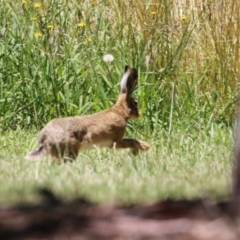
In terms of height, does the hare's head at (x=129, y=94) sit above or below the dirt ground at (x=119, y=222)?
below

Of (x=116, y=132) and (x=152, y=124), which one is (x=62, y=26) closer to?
(x=152, y=124)

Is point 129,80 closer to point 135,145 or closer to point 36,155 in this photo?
point 135,145

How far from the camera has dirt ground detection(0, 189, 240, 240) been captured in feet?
11.0

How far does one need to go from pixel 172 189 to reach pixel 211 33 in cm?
526

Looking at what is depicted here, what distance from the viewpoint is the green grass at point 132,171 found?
185 inches

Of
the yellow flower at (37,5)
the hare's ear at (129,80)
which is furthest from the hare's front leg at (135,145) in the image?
the yellow flower at (37,5)

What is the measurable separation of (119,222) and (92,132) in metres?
4.21

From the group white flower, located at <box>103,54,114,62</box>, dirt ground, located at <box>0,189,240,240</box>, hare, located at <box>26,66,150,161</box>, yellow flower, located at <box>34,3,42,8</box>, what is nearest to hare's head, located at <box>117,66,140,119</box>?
hare, located at <box>26,66,150,161</box>

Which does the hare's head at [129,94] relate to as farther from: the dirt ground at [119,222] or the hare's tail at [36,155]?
the dirt ground at [119,222]

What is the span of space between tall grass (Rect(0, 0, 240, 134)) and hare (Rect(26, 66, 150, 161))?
72cm

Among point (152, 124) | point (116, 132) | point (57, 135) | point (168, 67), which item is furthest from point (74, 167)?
point (168, 67)

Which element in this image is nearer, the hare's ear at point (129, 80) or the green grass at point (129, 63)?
the hare's ear at point (129, 80)

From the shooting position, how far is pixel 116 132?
8.04 m

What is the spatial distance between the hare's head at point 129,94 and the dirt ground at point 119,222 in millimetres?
4683
